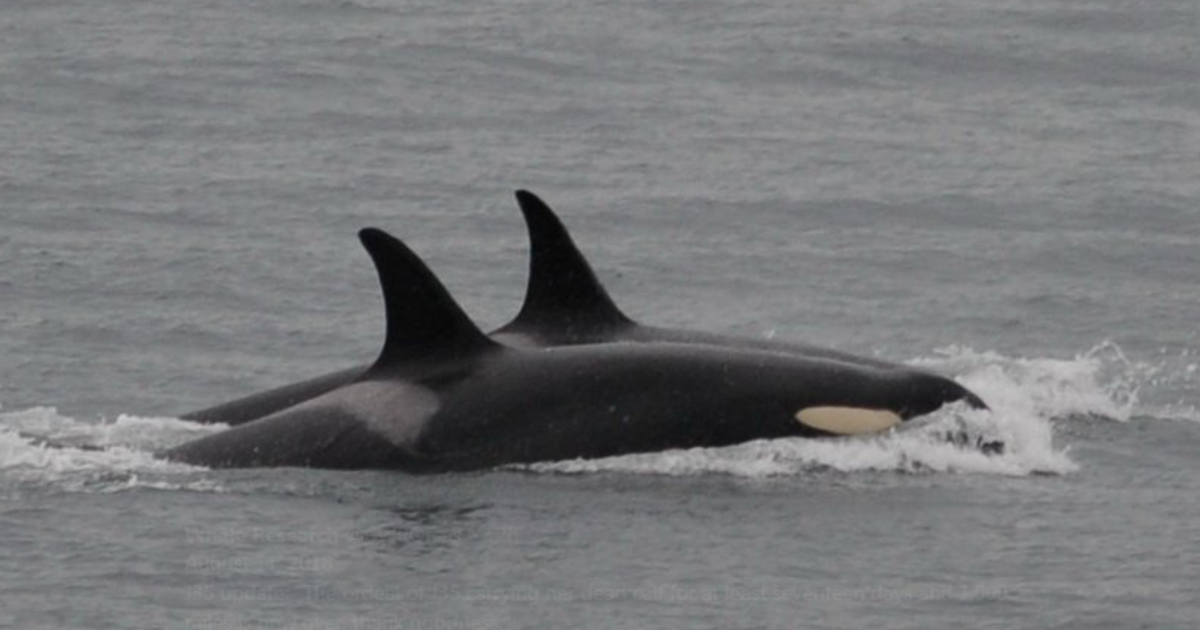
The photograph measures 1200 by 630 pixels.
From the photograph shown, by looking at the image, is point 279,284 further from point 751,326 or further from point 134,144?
point 134,144

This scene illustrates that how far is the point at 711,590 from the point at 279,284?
10.5m

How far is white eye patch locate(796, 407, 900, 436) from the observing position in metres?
19.8

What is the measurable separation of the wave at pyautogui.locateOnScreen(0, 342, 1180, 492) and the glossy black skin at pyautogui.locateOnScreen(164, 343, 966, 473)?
11 cm

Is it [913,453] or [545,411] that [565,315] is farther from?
[913,453]

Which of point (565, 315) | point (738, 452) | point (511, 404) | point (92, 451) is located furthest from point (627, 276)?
point (92, 451)

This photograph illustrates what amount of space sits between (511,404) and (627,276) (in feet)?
26.6

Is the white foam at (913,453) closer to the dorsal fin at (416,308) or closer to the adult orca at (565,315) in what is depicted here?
the adult orca at (565,315)

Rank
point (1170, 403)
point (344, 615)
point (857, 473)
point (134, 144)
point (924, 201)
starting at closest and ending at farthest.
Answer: point (344, 615) < point (857, 473) < point (1170, 403) < point (924, 201) < point (134, 144)

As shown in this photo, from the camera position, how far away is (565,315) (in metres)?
20.9

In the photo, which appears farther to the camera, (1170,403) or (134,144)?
(134,144)

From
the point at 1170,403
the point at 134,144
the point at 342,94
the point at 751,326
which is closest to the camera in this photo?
the point at 1170,403

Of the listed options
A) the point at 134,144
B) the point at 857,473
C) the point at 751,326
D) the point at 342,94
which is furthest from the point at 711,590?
the point at 342,94

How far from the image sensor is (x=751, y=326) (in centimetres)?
2541

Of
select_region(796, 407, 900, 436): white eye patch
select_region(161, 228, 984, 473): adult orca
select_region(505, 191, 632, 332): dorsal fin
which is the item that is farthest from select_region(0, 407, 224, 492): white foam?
select_region(796, 407, 900, 436): white eye patch
